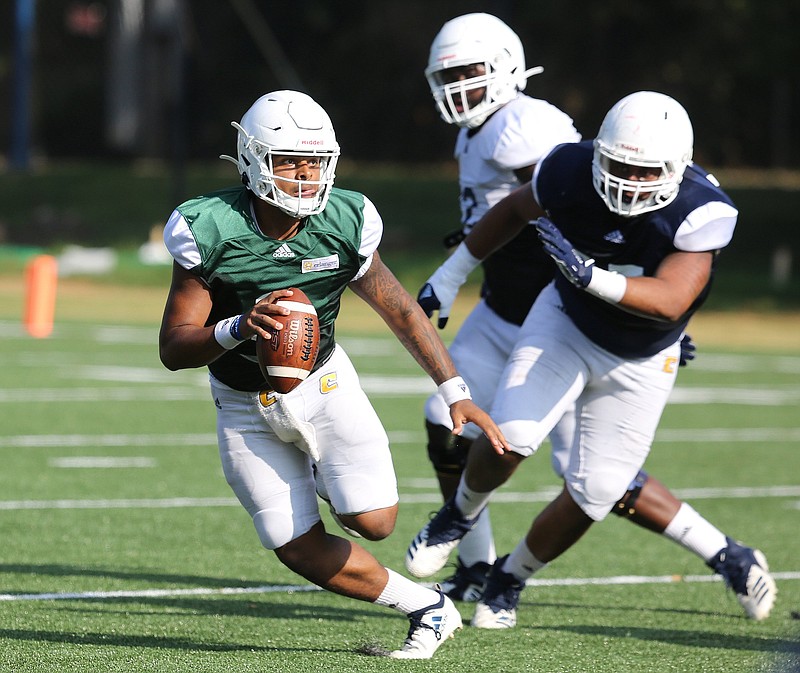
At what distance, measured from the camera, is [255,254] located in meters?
4.32

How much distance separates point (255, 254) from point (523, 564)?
5.38 ft

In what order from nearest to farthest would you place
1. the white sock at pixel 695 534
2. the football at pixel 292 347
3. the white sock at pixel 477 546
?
the football at pixel 292 347
the white sock at pixel 695 534
the white sock at pixel 477 546

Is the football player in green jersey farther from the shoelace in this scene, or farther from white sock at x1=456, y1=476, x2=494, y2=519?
white sock at x1=456, y1=476, x2=494, y2=519

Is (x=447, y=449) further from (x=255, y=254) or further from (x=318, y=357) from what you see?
(x=255, y=254)

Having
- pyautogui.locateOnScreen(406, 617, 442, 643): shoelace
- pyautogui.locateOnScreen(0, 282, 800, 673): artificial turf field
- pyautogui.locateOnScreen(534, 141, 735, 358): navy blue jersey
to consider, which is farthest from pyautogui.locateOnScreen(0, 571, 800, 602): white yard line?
pyautogui.locateOnScreen(534, 141, 735, 358): navy blue jersey

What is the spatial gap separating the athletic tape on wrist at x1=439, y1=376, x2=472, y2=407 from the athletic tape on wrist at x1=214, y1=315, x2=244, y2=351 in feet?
2.58

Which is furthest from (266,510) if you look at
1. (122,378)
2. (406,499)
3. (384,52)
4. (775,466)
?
(384,52)

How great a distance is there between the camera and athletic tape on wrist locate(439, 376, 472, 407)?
4.55 m

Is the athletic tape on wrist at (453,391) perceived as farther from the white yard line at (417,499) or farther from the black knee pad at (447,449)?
the white yard line at (417,499)

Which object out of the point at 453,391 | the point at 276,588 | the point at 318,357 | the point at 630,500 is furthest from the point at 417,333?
the point at 276,588

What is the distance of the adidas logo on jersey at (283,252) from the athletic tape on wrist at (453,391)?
66cm

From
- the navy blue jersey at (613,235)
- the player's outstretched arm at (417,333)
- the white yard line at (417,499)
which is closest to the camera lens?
the player's outstretched arm at (417,333)

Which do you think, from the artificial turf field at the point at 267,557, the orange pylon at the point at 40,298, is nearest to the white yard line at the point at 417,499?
the artificial turf field at the point at 267,557

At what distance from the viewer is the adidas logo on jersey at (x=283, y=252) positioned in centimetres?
435
